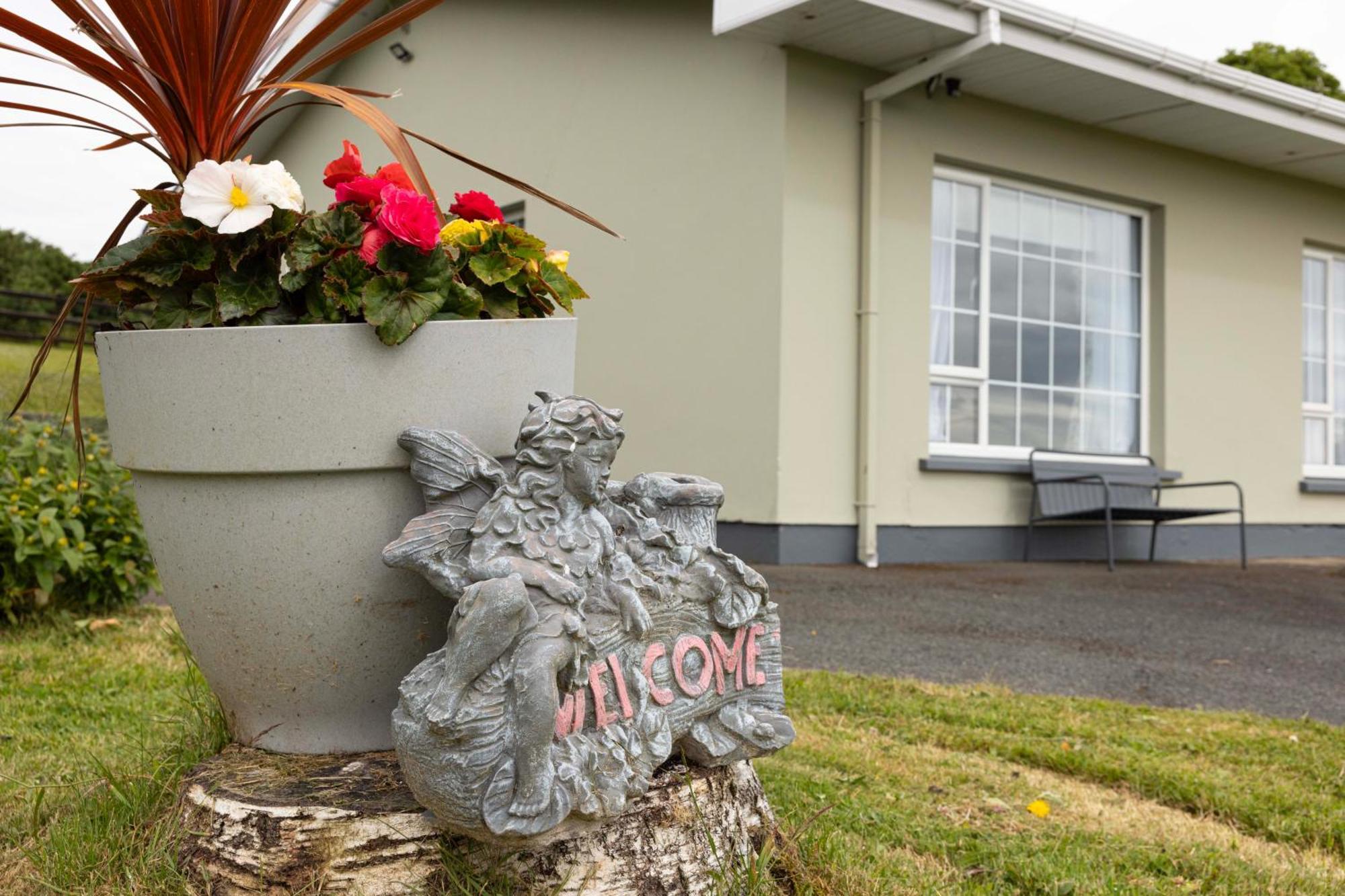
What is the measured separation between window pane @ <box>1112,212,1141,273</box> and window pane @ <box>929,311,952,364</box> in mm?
1962

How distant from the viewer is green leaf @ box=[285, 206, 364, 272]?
180cm

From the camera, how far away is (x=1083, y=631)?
4840 mm

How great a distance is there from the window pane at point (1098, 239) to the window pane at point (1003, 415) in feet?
4.51

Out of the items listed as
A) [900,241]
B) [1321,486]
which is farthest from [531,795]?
[1321,486]

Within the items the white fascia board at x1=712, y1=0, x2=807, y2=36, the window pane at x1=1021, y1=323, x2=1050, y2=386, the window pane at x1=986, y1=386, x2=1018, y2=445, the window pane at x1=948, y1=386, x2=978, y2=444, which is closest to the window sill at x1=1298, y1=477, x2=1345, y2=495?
the window pane at x1=1021, y1=323, x2=1050, y2=386

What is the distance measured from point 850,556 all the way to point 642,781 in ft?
17.4

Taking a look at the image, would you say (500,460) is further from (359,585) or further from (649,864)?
(649,864)

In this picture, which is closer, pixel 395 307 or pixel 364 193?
pixel 395 307

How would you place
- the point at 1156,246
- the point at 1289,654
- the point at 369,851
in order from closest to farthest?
the point at 369,851 → the point at 1289,654 → the point at 1156,246

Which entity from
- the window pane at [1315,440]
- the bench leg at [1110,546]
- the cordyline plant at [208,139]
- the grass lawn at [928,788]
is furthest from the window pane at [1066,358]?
the cordyline plant at [208,139]

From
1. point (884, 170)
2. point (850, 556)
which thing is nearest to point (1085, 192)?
point (884, 170)

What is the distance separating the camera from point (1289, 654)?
4.53 m

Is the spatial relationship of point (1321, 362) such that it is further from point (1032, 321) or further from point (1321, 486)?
point (1032, 321)

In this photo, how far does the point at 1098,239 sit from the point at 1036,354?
3.80 feet
